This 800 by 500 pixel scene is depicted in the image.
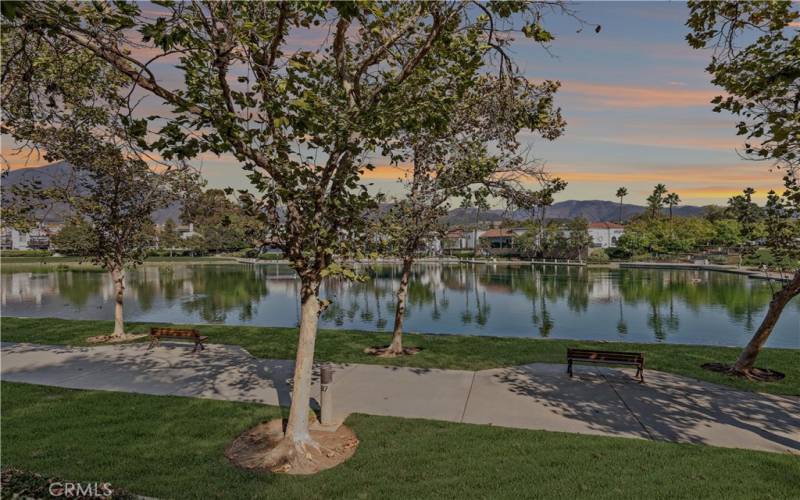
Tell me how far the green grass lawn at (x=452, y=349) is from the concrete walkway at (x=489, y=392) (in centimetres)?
72

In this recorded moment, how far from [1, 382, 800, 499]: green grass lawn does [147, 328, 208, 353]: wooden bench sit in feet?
16.6

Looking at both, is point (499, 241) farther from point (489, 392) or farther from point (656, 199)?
point (489, 392)

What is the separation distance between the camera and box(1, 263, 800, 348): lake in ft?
82.5

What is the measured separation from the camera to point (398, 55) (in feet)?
24.7

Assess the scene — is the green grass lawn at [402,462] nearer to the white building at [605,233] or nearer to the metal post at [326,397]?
the metal post at [326,397]

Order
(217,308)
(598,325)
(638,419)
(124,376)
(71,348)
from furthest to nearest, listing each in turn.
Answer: (217,308)
(598,325)
(71,348)
(124,376)
(638,419)

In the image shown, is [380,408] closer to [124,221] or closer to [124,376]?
[124,376]

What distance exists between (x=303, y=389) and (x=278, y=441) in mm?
1000

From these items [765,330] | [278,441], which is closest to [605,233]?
[765,330]

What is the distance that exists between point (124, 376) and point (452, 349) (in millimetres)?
8997

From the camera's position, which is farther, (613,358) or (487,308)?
(487,308)

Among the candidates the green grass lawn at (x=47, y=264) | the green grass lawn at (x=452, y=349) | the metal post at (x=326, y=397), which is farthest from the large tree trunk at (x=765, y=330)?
the green grass lawn at (x=47, y=264)

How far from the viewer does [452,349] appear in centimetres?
1401

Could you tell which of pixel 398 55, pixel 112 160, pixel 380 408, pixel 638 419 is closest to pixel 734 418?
pixel 638 419
